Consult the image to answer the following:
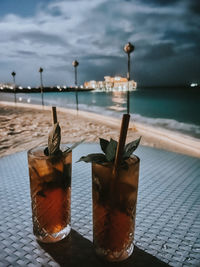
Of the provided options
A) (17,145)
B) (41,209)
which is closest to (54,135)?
(41,209)

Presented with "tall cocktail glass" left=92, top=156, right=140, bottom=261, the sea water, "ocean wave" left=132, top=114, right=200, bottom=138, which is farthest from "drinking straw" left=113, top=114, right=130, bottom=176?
the sea water

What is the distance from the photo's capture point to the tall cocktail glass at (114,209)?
2.30 feet

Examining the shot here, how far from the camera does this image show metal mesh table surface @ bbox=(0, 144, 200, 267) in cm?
68

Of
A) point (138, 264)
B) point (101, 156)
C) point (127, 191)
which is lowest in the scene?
point (138, 264)

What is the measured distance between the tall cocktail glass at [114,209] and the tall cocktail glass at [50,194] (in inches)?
5.2

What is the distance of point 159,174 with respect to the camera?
4.26 ft

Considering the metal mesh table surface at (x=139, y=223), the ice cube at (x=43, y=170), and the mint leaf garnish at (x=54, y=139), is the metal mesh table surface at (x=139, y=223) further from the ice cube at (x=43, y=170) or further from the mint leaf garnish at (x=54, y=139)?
the mint leaf garnish at (x=54, y=139)

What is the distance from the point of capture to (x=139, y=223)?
85 cm

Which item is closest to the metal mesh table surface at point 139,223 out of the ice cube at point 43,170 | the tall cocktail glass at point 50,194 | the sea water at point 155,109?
the tall cocktail glass at point 50,194

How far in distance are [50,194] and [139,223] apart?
360 mm

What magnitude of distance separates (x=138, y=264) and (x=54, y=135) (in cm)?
48

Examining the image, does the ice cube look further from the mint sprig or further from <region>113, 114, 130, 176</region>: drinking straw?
→ <region>113, 114, 130, 176</region>: drinking straw

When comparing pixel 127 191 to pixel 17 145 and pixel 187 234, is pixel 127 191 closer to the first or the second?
pixel 187 234

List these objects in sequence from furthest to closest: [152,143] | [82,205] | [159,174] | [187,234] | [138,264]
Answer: [152,143], [159,174], [82,205], [187,234], [138,264]
